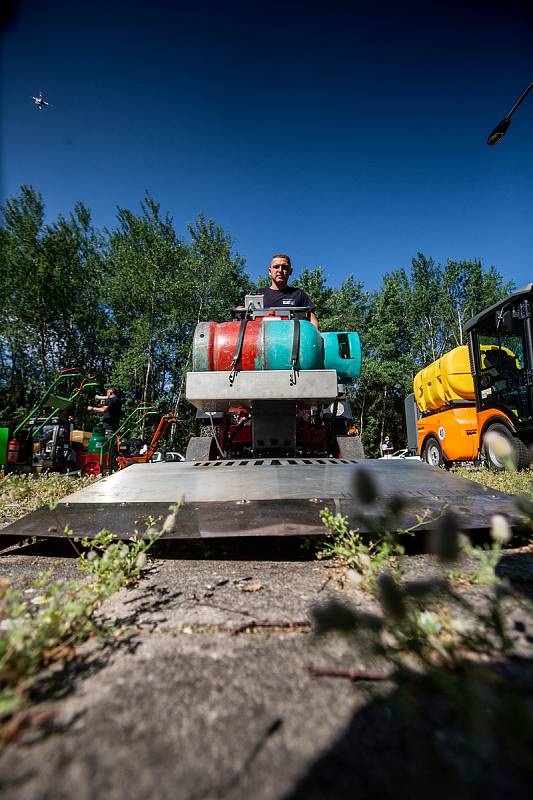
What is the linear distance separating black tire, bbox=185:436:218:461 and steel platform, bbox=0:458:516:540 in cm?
161

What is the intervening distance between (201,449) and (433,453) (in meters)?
7.07

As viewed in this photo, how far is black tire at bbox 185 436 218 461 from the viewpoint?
403cm

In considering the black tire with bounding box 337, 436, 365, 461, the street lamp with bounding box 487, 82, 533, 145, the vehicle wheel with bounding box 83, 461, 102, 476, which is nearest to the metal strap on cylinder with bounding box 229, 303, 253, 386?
the black tire with bounding box 337, 436, 365, 461

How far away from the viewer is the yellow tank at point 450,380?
7.96 metres

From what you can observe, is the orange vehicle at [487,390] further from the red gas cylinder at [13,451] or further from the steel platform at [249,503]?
the red gas cylinder at [13,451]

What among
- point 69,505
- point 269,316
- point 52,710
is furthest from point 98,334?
point 52,710

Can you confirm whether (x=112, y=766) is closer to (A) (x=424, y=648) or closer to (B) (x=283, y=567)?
(A) (x=424, y=648)

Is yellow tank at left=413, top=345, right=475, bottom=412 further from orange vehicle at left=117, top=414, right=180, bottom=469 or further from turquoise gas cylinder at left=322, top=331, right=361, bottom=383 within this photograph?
orange vehicle at left=117, top=414, right=180, bottom=469

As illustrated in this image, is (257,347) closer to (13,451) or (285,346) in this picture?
(285,346)

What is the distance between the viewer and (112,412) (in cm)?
871

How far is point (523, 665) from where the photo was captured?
77 cm

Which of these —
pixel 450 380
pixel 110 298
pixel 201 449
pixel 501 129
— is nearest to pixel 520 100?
pixel 501 129

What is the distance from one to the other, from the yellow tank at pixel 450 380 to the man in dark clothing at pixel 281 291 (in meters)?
4.95

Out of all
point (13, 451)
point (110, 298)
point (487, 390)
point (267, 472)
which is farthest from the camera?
point (110, 298)
